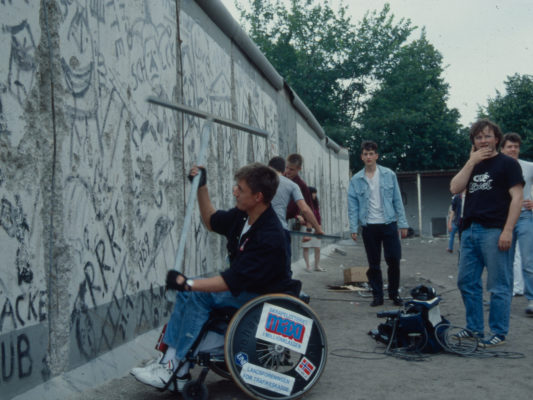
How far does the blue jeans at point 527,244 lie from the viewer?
6.45 m

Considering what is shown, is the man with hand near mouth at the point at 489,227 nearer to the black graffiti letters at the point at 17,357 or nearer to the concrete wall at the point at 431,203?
the black graffiti letters at the point at 17,357

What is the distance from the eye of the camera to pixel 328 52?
42.1 meters

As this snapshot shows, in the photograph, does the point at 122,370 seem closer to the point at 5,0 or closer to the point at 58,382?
the point at 58,382

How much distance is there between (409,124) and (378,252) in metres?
32.4

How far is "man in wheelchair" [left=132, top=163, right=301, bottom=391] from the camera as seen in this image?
3500 mm

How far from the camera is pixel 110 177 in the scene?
4.33m

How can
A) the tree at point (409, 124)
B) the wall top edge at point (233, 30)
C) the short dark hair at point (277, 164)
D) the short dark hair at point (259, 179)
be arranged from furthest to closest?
the tree at point (409, 124), the wall top edge at point (233, 30), the short dark hair at point (277, 164), the short dark hair at point (259, 179)

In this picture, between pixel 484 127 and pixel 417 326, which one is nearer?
pixel 417 326

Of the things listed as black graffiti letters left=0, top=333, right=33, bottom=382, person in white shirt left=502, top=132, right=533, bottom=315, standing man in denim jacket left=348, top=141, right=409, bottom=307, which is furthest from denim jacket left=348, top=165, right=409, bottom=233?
black graffiti letters left=0, top=333, right=33, bottom=382

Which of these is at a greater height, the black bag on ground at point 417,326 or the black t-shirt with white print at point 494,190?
the black t-shirt with white print at point 494,190

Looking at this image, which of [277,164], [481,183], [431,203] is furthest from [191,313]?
[431,203]

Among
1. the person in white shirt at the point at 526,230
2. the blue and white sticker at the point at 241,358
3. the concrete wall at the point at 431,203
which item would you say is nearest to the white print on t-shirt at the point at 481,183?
the person in white shirt at the point at 526,230

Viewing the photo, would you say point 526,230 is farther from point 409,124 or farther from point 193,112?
point 409,124

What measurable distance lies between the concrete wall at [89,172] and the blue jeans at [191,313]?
0.66m
